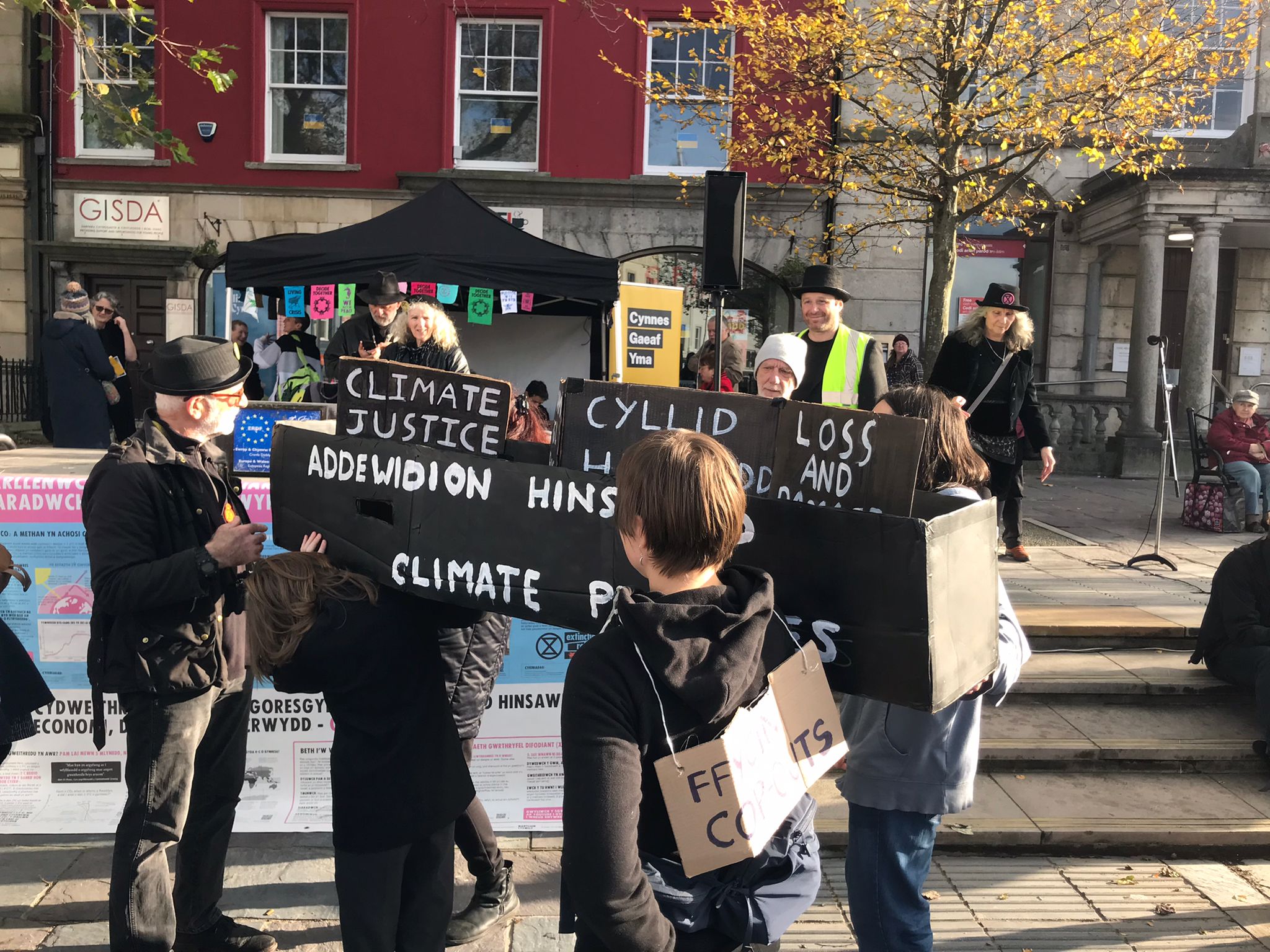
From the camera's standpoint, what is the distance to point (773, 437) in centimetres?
248

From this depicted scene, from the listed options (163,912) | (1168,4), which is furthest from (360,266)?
(1168,4)

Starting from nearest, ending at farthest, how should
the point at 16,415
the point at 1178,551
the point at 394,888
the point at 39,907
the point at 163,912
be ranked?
the point at 394,888 < the point at 163,912 < the point at 39,907 < the point at 1178,551 < the point at 16,415

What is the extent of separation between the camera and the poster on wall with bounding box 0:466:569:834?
4.23 meters

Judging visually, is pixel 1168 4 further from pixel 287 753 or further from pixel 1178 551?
pixel 287 753

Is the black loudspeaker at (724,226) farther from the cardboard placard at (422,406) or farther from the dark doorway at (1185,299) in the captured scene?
the dark doorway at (1185,299)

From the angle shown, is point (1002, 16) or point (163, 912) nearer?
point (163, 912)

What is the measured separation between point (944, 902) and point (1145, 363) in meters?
13.3

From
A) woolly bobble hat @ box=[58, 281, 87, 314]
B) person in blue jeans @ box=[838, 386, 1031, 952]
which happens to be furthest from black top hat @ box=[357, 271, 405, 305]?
person in blue jeans @ box=[838, 386, 1031, 952]

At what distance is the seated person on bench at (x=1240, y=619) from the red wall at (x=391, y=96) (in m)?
11.8

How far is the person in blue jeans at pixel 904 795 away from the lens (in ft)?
8.84

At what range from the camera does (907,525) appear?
2084 millimetres

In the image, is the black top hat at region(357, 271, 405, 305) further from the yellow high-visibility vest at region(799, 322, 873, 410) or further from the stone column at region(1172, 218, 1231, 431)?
the stone column at region(1172, 218, 1231, 431)

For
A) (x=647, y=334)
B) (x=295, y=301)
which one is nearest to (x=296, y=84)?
(x=295, y=301)

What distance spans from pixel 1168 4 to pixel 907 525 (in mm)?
10127
